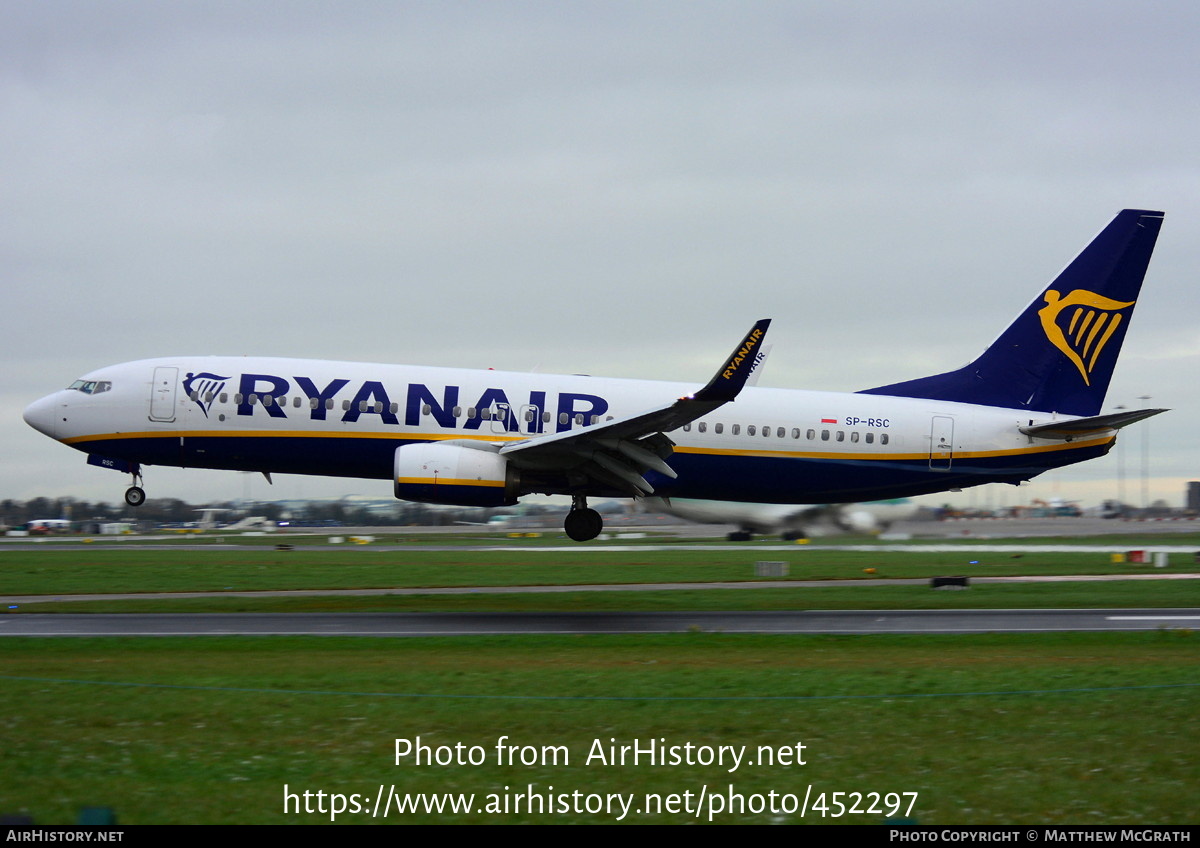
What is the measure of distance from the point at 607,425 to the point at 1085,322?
15.0 m

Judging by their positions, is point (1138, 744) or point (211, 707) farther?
point (211, 707)

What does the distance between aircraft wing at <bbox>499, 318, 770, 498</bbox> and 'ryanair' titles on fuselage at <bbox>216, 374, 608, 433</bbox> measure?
99cm

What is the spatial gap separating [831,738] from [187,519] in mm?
118238

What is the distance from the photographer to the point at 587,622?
2652 centimetres

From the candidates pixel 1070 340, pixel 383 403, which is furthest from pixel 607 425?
pixel 1070 340

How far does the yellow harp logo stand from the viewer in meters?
32.8

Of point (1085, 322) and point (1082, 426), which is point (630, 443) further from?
point (1085, 322)

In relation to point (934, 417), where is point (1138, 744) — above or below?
below

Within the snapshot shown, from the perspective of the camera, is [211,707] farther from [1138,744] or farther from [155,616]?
[155,616]

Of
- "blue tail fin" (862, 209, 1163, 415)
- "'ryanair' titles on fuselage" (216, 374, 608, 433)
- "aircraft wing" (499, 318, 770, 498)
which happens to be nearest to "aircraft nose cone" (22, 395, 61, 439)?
"'ryanair' titles on fuselage" (216, 374, 608, 433)

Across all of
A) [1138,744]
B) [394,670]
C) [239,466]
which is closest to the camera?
[1138,744]

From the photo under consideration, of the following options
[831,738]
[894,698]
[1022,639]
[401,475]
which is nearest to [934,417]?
[1022,639]

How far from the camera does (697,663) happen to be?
20.0 m

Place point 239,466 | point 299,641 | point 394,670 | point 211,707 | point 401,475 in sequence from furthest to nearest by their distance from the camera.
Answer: point 239,466 → point 401,475 → point 299,641 → point 394,670 → point 211,707
